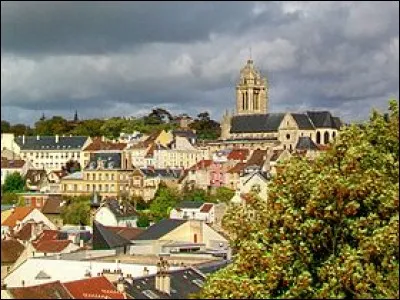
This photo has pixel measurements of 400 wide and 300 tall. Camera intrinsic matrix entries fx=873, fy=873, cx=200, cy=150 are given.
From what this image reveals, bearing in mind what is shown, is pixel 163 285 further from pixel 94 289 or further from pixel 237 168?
pixel 237 168

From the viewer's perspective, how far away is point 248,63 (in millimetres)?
77625

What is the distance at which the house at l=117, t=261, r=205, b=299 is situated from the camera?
15.9 meters

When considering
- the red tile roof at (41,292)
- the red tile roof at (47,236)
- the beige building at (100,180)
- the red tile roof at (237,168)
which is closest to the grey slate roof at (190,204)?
the red tile roof at (237,168)

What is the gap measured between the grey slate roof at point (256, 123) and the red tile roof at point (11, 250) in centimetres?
4285

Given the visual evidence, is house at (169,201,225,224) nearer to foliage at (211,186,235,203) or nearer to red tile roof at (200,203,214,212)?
red tile roof at (200,203,214,212)

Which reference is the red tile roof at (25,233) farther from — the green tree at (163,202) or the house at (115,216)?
the green tree at (163,202)

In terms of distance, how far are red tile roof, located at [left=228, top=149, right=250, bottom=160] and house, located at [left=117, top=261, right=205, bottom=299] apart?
4074 centimetres

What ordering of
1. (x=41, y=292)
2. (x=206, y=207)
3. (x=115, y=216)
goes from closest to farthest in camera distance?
(x=41, y=292)
(x=115, y=216)
(x=206, y=207)

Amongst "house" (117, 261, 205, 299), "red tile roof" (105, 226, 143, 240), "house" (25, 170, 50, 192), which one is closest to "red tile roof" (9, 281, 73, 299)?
"house" (117, 261, 205, 299)

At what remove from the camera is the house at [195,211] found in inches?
1624

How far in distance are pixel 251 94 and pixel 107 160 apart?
22062 mm

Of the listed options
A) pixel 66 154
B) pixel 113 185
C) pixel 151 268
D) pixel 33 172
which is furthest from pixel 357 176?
pixel 66 154

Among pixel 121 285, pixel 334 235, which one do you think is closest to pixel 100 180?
pixel 121 285

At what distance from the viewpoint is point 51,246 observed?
90.1 ft
